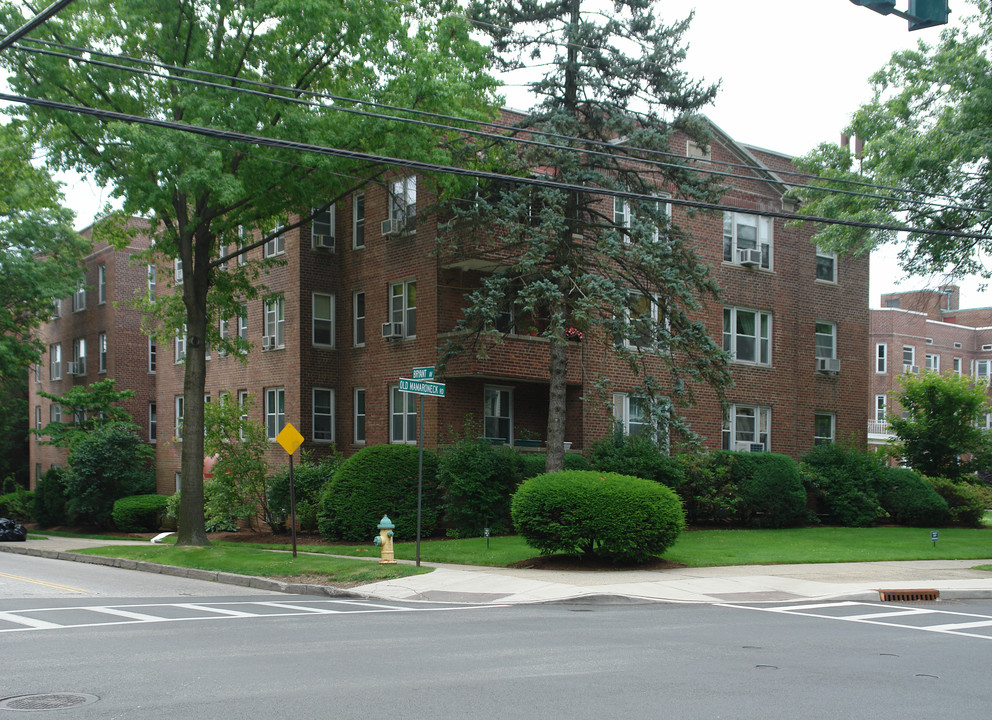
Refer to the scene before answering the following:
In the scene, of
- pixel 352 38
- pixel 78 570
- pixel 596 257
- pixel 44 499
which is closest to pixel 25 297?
pixel 44 499

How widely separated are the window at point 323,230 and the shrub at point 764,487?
13.1 metres

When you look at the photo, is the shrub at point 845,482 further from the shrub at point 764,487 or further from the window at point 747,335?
the window at point 747,335

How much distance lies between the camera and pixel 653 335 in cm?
2161

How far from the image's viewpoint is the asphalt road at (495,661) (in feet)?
23.8

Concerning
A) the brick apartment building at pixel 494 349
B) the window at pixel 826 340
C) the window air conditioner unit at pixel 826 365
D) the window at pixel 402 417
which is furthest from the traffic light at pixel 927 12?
the window at pixel 826 340

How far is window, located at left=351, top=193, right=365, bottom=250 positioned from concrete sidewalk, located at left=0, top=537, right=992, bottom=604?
43.6 ft

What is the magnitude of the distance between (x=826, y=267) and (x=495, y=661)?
2739 cm

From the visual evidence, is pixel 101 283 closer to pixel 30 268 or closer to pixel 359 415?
pixel 30 268

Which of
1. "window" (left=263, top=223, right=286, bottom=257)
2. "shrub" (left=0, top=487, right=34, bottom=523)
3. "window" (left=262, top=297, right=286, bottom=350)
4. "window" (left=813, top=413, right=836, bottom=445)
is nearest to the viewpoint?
"window" (left=262, top=297, right=286, bottom=350)

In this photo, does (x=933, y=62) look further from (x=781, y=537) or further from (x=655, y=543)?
(x=655, y=543)

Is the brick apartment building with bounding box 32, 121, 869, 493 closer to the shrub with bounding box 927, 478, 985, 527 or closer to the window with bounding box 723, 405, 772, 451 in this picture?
the window with bounding box 723, 405, 772, 451

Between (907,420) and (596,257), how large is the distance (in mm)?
17368

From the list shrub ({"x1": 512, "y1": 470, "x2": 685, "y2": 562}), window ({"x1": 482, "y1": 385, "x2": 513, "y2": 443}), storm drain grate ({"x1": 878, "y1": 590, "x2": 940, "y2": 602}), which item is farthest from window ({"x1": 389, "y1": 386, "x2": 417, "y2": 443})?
storm drain grate ({"x1": 878, "y1": 590, "x2": 940, "y2": 602})

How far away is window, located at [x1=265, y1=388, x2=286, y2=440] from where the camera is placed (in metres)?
31.0
